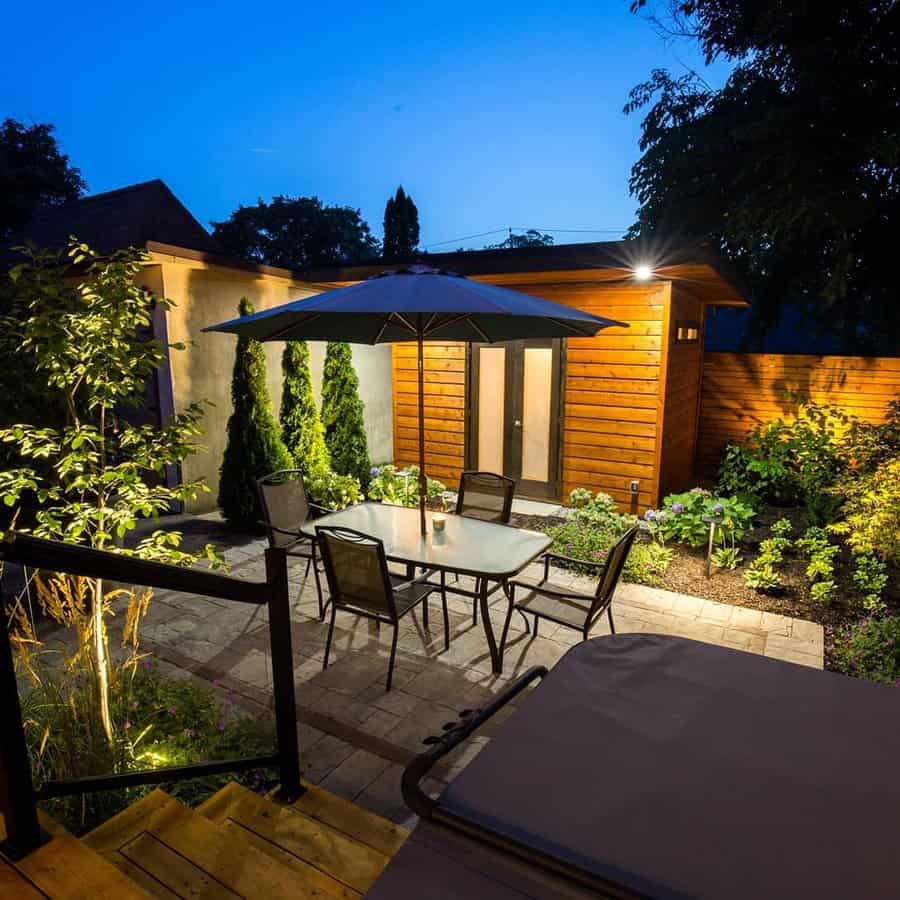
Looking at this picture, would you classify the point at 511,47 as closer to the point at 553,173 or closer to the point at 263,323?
the point at 553,173

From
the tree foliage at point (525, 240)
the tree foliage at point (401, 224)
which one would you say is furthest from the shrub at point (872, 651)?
the tree foliage at point (525, 240)

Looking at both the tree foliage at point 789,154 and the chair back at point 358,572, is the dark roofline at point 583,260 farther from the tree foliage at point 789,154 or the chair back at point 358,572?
the tree foliage at point 789,154

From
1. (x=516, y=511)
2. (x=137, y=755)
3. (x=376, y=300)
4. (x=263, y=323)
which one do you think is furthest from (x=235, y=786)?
(x=516, y=511)

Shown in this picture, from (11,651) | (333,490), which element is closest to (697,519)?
(333,490)

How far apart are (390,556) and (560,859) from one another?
279 cm

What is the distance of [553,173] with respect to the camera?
140625mm

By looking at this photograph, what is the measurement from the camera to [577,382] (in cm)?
728

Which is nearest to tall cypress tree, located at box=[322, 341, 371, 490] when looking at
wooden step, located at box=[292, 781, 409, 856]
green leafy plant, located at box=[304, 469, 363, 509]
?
green leafy plant, located at box=[304, 469, 363, 509]

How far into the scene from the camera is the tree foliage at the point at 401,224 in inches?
1033

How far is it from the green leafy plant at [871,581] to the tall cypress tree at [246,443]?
5.51 m

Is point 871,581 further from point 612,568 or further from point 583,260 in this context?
point 583,260

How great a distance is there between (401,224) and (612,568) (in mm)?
25045

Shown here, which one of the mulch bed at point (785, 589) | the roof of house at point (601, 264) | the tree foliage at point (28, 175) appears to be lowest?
the mulch bed at point (785, 589)

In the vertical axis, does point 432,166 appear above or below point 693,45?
above
